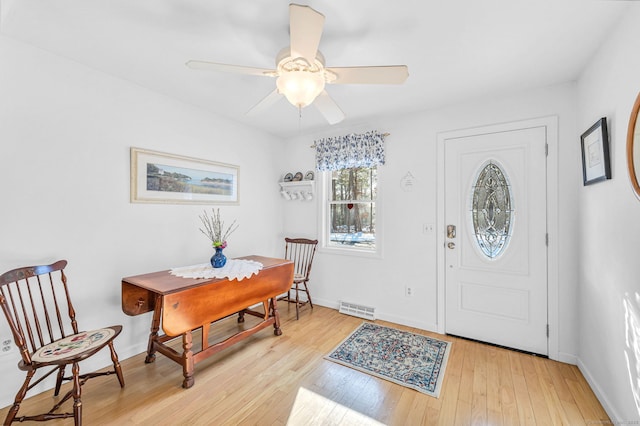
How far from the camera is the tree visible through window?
3.35m

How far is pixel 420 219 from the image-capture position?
2.91m

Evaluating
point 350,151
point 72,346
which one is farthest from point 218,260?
point 350,151

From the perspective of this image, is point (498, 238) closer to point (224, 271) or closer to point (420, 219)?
point (420, 219)

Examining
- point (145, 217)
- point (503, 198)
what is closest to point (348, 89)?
point (503, 198)

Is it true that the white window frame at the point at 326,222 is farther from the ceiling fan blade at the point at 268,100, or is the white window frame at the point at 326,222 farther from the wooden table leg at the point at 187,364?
the wooden table leg at the point at 187,364

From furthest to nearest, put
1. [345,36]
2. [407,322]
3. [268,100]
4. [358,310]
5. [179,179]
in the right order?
[358,310], [407,322], [179,179], [268,100], [345,36]

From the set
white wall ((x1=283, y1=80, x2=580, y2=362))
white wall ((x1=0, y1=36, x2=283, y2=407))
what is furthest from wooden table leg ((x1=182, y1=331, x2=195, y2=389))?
white wall ((x1=283, y1=80, x2=580, y2=362))

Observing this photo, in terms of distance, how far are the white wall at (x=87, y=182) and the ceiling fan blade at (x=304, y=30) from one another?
1785mm

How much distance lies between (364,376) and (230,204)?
225 centimetres

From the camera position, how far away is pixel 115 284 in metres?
2.22

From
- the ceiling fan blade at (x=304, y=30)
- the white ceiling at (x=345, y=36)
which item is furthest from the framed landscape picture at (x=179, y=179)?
the ceiling fan blade at (x=304, y=30)

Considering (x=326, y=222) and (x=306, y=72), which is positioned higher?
(x=306, y=72)

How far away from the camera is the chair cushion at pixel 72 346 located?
1557mm

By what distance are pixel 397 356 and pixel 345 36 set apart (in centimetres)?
249
